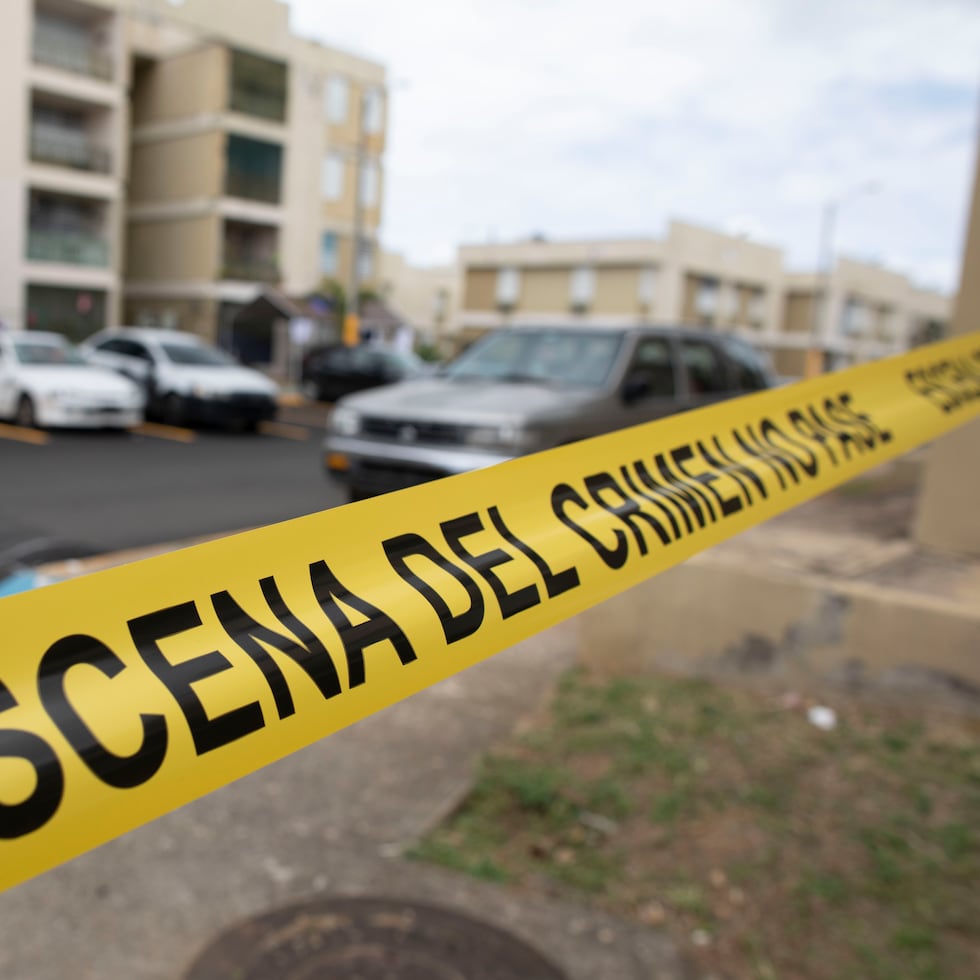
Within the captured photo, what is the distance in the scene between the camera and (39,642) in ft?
2.95

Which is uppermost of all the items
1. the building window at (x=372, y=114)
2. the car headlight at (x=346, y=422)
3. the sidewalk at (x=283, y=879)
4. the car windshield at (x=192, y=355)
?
the building window at (x=372, y=114)

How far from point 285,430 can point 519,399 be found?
34.9 ft

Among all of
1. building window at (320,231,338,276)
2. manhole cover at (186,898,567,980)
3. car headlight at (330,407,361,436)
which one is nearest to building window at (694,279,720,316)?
building window at (320,231,338,276)

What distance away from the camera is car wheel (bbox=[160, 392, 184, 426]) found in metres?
15.2

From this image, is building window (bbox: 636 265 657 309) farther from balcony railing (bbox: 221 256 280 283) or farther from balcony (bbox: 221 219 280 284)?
balcony railing (bbox: 221 256 280 283)

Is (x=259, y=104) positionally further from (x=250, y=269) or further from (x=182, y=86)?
(x=250, y=269)

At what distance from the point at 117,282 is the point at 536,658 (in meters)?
26.5

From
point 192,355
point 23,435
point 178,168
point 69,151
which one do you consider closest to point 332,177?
point 178,168

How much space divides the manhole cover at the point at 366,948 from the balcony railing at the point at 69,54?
2724 centimetres

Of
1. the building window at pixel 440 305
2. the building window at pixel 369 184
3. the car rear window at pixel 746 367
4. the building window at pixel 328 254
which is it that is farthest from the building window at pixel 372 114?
the building window at pixel 440 305

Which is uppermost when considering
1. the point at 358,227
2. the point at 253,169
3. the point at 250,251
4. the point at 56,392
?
the point at 253,169

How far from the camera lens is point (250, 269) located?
3153 centimetres

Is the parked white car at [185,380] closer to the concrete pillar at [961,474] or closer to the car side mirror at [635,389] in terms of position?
the car side mirror at [635,389]

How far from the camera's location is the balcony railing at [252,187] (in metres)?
30.2
